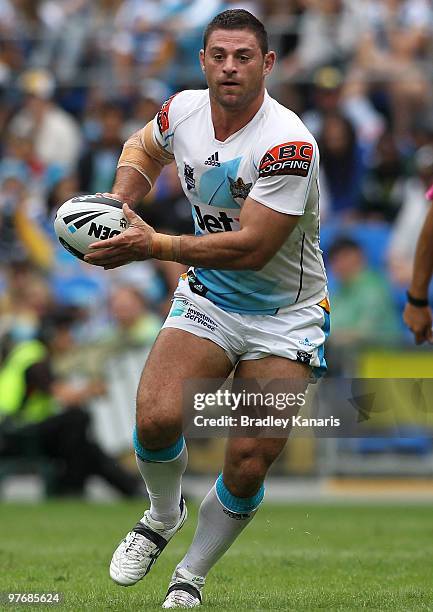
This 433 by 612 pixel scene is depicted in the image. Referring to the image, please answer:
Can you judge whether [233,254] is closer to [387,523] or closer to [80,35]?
[387,523]

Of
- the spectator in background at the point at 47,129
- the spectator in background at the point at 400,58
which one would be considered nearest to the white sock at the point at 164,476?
the spectator in background at the point at 400,58

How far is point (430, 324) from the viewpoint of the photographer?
279 inches

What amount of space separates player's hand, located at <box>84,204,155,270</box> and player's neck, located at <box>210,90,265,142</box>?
25.8 inches

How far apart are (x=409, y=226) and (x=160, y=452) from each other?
8.69 metres

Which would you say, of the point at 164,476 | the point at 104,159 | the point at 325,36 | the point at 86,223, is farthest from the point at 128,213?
the point at 325,36

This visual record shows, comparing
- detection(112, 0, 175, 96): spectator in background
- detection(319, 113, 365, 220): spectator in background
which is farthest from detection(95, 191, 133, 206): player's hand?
detection(112, 0, 175, 96): spectator in background

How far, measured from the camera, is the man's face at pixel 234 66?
584 centimetres

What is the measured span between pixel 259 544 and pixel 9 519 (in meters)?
2.68

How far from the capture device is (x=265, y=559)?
806cm

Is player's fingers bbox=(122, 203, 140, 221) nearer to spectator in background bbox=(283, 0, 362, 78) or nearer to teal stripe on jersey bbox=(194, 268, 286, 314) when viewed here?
teal stripe on jersey bbox=(194, 268, 286, 314)

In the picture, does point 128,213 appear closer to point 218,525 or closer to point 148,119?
point 218,525

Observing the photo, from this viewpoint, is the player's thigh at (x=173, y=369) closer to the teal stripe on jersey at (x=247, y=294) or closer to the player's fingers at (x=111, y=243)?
the teal stripe on jersey at (x=247, y=294)

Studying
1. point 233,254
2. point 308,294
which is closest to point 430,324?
point 308,294

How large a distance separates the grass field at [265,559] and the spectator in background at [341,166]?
4282mm
